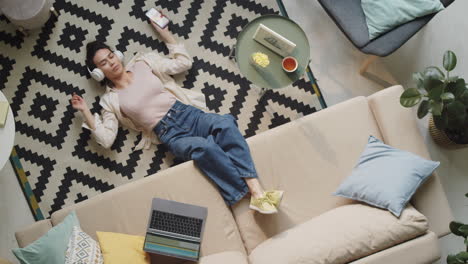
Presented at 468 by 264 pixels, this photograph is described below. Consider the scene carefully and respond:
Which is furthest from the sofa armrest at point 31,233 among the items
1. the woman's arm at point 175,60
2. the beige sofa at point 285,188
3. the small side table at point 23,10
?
the small side table at point 23,10

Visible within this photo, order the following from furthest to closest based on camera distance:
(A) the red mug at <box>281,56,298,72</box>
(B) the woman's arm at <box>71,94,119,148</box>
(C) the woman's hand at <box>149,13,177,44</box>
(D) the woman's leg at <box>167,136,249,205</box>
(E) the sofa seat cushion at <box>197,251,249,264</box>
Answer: (C) the woman's hand at <box>149,13,177,44</box> → (B) the woman's arm at <box>71,94,119,148</box> → (A) the red mug at <box>281,56,298,72</box> → (D) the woman's leg at <box>167,136,249,205</box> → (E) the sofa seat cushion at <box>197,251,249,264</box>

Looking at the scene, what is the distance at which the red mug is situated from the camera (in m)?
2.54

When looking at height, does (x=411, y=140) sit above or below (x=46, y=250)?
above

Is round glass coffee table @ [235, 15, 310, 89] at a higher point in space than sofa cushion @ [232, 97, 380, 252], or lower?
higher

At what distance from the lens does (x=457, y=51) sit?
10.1 ft

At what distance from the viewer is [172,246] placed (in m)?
2.23

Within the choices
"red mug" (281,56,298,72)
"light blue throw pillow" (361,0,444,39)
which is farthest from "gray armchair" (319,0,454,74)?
"red mug" (281,56,298,72)

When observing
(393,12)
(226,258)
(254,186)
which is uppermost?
(393,12)

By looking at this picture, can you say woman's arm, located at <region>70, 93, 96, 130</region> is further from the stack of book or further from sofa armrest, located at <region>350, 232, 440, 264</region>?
sofa armrest, located at <region>350, 232, 440, 264</region>

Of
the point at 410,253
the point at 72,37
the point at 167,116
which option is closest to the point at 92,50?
the point at 72,37

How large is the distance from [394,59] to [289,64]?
96 cm

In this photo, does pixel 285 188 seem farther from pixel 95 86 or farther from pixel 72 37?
pixel 72 37

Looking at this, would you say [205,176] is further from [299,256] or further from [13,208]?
[13,208]

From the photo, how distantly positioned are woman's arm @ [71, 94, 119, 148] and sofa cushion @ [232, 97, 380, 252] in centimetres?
89
